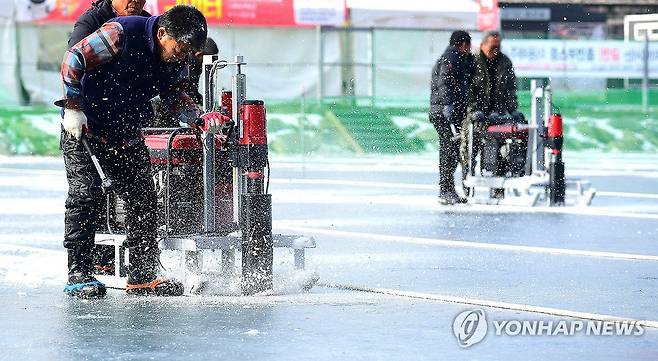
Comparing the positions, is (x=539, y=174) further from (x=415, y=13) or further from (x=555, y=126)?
(x=415, y=13)

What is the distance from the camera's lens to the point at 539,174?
17078 millimetres

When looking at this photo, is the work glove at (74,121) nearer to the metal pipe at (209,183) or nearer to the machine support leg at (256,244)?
the metal pipe at (209,183)

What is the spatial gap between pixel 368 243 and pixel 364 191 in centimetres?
688

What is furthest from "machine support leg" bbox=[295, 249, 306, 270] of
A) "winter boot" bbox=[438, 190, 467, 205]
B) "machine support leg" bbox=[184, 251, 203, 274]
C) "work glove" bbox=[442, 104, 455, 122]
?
"work glove" bbox=[442, 104, 455, 122]

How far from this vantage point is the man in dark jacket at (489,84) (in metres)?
17.4

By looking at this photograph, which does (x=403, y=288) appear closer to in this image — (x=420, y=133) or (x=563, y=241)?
(x=563, y=241)

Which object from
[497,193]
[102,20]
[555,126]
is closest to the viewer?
[102,20]

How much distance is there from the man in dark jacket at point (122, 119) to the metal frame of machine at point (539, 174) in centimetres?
823

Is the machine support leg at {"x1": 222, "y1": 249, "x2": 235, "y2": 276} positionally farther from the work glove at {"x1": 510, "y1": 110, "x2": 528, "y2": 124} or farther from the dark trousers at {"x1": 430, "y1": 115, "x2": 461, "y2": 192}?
the work glove at {"x1": 510, "y1": 110, "x2": 528, "y2": 124}

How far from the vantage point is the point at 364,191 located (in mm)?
19234

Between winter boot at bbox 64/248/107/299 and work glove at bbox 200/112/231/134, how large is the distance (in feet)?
3.01

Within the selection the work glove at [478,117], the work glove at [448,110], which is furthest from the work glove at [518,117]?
the work glove at [448,110]

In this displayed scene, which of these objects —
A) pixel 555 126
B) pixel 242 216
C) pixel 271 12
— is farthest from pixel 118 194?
pixel 271 12

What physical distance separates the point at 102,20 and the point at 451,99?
8.07 meters
